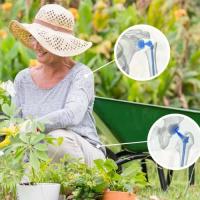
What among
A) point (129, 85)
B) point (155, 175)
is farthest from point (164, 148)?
point (129, 85)

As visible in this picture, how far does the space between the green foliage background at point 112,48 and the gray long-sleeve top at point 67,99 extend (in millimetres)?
3083

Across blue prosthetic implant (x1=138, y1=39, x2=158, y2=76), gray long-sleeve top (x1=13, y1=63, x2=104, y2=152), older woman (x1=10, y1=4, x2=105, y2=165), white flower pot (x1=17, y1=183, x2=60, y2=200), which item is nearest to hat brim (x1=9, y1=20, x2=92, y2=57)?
older woman (x1=10, y1=4, x2=105, y2=165)

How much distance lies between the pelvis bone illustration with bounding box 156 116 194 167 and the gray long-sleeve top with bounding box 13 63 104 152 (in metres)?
0.50

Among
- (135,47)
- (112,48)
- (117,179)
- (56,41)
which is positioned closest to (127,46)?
(135,47)

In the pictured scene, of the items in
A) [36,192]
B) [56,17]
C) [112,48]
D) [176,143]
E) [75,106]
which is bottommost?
[112,48]

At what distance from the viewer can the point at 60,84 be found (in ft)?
16.8

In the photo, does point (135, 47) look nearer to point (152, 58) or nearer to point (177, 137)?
point (152, 58)

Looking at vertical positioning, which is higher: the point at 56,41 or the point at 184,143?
the point at 56,41

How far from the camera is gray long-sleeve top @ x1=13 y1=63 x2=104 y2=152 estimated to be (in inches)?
193

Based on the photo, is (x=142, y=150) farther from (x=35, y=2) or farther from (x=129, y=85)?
(x=35, y=2)

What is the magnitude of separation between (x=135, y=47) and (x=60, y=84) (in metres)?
0.49

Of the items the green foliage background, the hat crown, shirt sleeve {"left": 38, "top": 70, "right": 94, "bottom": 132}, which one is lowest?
the green foliage background

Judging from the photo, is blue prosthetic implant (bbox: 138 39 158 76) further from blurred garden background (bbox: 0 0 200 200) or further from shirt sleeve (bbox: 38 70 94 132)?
blurred garden background (bbox: 0 0 200 200)

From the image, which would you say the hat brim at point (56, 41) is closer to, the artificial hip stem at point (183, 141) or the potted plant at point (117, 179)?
the artificial hip stem at point (183, 141)
